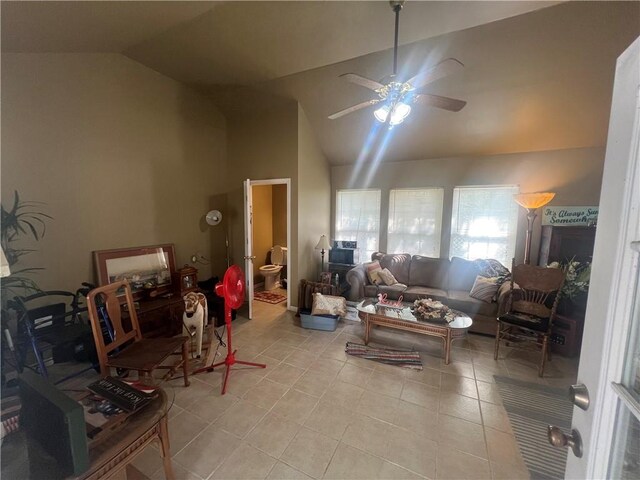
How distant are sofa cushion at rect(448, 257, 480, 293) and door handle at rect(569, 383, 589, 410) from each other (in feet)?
11.8

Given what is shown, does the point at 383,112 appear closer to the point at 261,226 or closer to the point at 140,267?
the point at 140,267

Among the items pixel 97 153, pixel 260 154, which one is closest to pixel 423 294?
pixel 260 154

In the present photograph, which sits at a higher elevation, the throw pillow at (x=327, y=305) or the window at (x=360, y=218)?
the window at (x=360, y=218)

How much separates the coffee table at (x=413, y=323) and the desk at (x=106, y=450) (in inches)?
89.4

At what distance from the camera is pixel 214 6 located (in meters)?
2.13

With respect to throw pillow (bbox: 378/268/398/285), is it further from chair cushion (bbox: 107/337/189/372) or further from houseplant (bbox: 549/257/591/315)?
chair cushion (bbox: 107/337/189/372)

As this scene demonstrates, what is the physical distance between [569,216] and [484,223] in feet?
3.45

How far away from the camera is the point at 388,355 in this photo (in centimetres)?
280

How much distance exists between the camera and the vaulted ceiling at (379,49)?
84.3 inches

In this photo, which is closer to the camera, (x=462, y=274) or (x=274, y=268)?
(x=462, y=274)

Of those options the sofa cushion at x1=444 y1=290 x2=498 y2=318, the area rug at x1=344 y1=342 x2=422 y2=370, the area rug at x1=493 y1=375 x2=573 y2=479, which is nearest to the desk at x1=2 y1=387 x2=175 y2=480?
the area rug at x1=344 y1=342 x2=422 y2=370

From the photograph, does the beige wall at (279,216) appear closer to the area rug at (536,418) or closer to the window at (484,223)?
the window at (484,223)

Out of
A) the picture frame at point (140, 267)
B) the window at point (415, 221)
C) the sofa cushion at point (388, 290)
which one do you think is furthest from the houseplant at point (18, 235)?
the window at point (415, 221)

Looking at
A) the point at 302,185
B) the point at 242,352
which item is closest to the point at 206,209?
the point at 302,185
